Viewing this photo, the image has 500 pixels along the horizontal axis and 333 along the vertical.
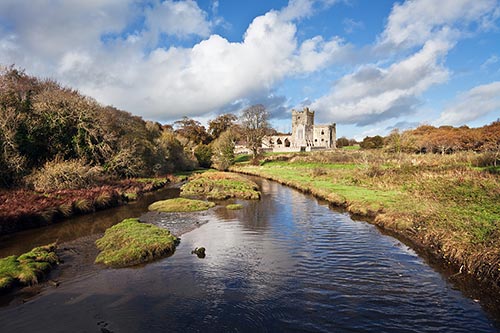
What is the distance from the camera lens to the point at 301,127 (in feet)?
362

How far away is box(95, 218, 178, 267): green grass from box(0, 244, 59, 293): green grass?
2.08 m

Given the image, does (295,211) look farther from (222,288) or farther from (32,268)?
(32,268)

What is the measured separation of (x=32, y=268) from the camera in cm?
1227

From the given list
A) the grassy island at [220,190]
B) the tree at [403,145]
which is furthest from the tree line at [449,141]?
the grassy island at [220,190]

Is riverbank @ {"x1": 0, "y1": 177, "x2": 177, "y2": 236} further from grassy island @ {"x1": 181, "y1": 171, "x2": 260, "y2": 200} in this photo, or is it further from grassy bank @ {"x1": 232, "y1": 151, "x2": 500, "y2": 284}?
grassy bank @ {"x1": 232, "y1": 151, "x2": 500, "y2": 284}

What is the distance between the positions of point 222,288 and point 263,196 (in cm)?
2239

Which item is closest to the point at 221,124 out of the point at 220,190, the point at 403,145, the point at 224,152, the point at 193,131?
the point at 193,131

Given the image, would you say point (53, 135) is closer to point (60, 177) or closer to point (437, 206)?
point (60, 177)

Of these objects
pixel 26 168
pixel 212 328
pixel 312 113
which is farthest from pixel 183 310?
pixel 312 113

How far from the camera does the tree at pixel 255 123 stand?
80.2 meters

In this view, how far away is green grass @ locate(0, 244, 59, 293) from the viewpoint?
11.3 meters

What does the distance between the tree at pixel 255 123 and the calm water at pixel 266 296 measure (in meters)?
65.1

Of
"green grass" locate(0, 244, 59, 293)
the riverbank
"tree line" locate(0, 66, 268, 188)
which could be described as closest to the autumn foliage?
"tree line" locate(0, 66, 268, 188)

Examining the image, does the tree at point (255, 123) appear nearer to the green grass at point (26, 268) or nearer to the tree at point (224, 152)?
the tree at point (224, 152)
